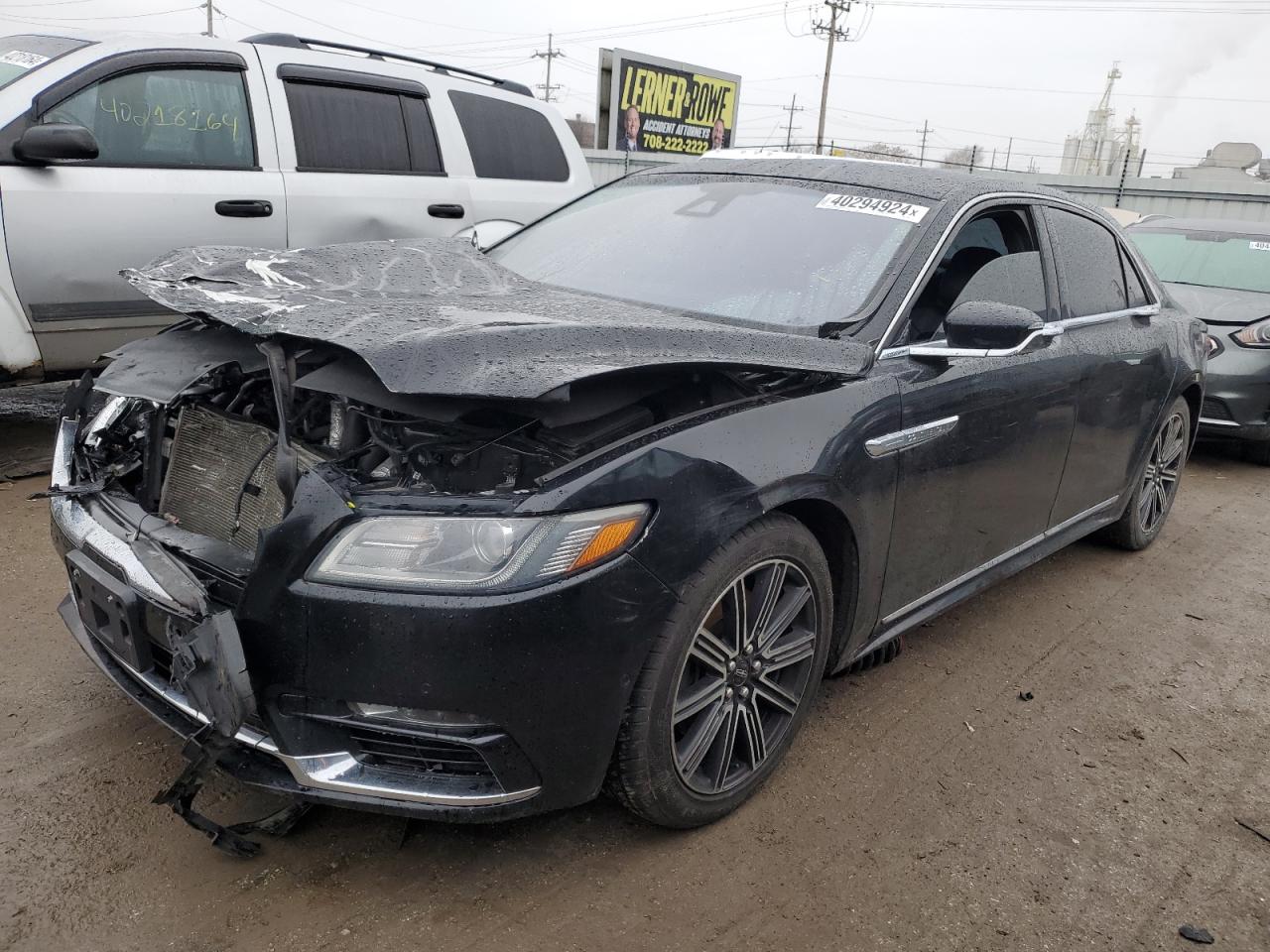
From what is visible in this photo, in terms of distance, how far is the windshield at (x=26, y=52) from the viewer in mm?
4582

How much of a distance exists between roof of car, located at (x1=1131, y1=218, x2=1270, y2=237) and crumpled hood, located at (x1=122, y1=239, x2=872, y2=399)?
22.2ft

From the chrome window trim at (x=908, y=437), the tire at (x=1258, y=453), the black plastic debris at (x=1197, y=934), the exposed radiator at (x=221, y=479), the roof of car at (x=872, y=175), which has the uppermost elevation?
the roof of car at (x=872, y=175)

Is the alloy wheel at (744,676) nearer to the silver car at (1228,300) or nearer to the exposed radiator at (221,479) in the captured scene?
the exposed radiator at (221,479)

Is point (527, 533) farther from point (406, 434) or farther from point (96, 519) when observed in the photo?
point (96, 519)

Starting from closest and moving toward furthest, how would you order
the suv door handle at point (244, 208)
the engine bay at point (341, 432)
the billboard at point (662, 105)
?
the engine bay at point (341, 432) → the suv door handle at point (244, 208) → the billboard at point (662, 105)

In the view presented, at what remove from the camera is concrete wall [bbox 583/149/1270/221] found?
65.5 feet

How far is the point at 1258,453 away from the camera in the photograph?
717 centimetres

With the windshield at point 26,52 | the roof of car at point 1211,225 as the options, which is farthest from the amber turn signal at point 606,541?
the roof of car at point 1211,225

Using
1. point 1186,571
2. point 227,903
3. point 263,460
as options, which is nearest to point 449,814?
point 227,903

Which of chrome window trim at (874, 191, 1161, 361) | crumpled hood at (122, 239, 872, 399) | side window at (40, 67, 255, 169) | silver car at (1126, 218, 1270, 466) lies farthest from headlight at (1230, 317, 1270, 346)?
side window at (40, 67, 255, 169)

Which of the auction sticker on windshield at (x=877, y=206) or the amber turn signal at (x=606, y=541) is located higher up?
the auction sticker on windshield at (x=877, y=206)

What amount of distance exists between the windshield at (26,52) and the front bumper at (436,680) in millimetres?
3752

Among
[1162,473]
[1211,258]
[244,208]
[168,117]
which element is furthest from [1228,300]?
[168,117]

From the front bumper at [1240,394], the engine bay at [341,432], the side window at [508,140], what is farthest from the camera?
the front bumper at [1240,394]
